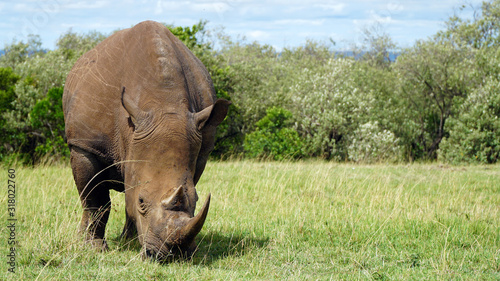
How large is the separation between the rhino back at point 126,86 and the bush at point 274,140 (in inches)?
576

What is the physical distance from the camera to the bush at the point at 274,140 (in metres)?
21.3

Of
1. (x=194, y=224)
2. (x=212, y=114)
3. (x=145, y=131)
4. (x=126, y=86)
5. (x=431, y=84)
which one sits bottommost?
(x=194, y=224)

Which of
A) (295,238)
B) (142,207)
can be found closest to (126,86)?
(142,207)

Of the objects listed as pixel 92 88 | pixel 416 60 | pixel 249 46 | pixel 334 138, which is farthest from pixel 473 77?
pixel 249 46

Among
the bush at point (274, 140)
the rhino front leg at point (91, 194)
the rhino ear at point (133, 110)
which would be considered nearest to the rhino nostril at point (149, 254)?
the rhino front leg at point (91, 194)

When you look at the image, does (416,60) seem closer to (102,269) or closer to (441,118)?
(441,118)

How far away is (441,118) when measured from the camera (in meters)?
28.7

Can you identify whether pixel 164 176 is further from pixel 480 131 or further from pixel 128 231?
pixel 480 131

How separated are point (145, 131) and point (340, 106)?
64.9ft

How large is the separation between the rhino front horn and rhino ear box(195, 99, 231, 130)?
923mm

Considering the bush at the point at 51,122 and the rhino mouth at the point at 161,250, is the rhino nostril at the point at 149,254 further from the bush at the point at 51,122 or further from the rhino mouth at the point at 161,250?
the bush at the point at 51,122

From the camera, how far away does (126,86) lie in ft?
18.5

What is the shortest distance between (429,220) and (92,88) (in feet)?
16.9

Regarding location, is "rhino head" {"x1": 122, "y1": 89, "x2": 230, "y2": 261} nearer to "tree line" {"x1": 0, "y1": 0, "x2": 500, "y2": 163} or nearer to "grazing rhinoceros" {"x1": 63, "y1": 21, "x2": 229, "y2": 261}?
"grazing rhinoceros" {"x1": 63, "y1": 21, "x2": 229, "y2": 261}
